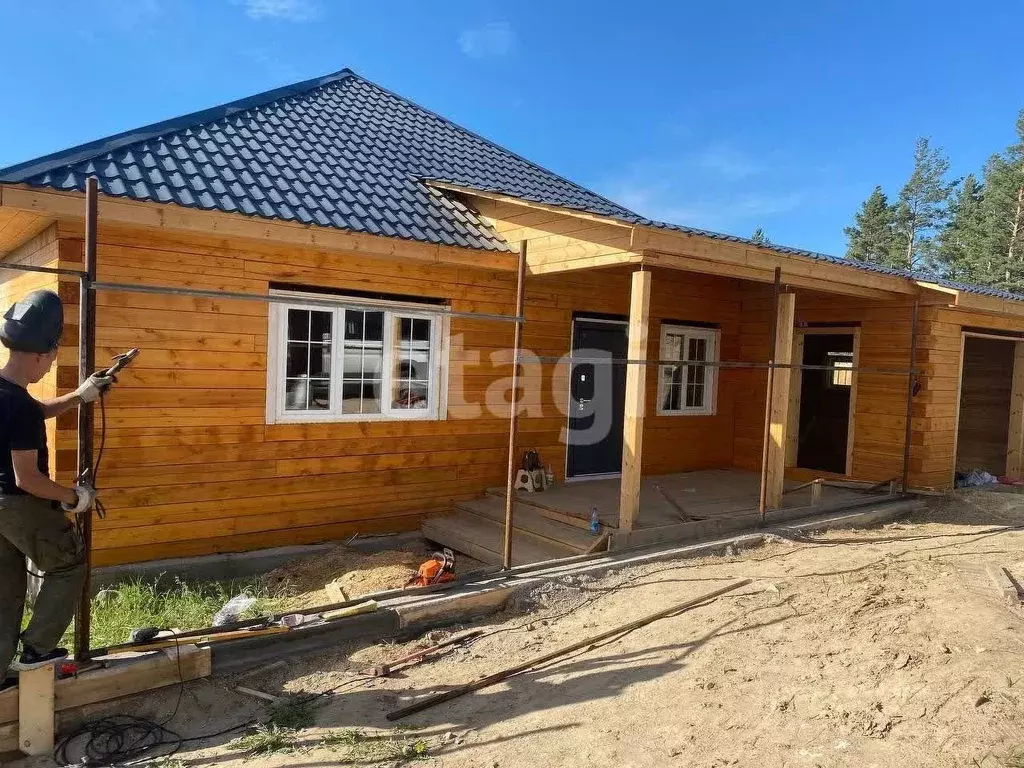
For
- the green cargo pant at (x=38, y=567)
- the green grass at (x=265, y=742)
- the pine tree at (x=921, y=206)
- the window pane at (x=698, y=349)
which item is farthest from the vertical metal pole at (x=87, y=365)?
the pine tree at (x=921, y=206)

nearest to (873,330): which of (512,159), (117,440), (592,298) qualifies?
(592,298)

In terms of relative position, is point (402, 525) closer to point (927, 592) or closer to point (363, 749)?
point (363, 749)

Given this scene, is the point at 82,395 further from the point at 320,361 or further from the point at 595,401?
the point at 595,401

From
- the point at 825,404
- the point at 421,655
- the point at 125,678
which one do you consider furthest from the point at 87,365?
the point at 825,404

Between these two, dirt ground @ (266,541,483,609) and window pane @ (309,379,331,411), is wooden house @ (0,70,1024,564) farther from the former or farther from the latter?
dirt ground @ (266,541,483,609)

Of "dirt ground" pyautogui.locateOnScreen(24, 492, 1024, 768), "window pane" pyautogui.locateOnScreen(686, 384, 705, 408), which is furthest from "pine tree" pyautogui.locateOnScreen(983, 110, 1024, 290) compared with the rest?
"dirt ground" pyautogui.locateOnScreen(24, 492, 1024, 768)

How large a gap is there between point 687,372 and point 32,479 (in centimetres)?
868

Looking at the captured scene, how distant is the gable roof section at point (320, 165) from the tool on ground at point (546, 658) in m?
3.82

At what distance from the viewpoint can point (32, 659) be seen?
3.37m

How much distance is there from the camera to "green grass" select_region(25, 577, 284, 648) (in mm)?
4770

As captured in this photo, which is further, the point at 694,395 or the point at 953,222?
the point at 953,222

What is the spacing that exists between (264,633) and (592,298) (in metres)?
5.74

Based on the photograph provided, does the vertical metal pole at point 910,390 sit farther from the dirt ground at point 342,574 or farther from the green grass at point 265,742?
the green grass at point 265,742

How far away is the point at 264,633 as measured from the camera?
13.9ft
